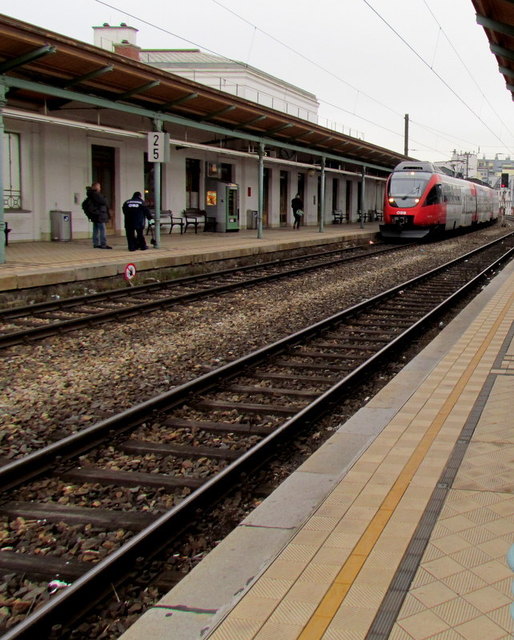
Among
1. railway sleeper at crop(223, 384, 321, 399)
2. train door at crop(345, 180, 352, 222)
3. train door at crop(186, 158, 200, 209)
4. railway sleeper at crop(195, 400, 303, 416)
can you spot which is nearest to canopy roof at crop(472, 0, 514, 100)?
railway sleeper at crop(223, 384, 321, 399)

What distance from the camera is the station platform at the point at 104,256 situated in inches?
513

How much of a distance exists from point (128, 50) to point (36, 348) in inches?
992

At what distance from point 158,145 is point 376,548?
15905 millimetres

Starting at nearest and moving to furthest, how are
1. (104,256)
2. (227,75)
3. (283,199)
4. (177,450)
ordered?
(177,450), (104,256), (283,199), (227,75)

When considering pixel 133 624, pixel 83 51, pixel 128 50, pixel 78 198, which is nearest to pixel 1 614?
pixel 133 624

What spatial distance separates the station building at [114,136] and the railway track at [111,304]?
3238 mm

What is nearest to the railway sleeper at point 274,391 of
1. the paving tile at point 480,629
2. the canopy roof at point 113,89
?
the paving tile at point 480,629

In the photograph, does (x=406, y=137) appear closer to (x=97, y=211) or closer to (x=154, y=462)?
(x=97, y=211)

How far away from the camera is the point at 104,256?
53.3 ft

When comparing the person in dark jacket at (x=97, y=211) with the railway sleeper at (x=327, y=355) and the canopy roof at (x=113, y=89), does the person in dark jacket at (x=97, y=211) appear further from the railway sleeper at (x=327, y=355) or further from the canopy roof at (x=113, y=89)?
the railway sleeper at (x=327, y=355)

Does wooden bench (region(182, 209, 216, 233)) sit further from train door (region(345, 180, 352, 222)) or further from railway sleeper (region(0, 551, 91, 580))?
railway sleeper (region(0, 551, 91, 580))

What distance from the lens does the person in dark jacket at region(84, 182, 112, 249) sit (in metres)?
17.6

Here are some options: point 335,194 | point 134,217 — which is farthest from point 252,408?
point 335,194

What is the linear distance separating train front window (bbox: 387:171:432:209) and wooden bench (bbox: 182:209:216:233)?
7123 mm
